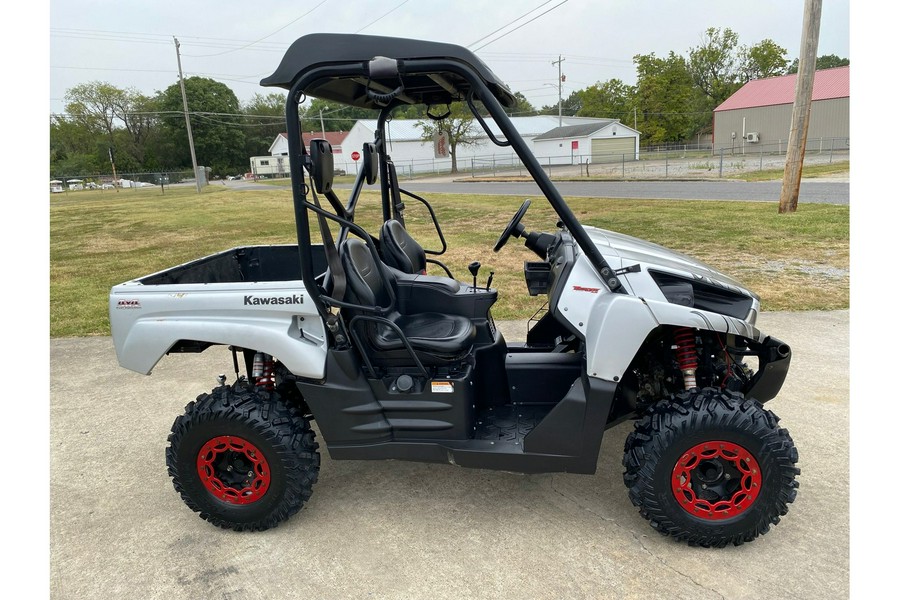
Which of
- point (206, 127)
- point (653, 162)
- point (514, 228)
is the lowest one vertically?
point (514, 228)

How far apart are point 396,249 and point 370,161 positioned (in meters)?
0.52

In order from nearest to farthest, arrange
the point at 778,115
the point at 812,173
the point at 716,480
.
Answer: the point at 716,480, the point at 812,173, the point at 778,115

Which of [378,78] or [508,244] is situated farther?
[508,244]

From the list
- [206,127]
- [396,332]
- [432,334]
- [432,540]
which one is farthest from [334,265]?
[206,127]

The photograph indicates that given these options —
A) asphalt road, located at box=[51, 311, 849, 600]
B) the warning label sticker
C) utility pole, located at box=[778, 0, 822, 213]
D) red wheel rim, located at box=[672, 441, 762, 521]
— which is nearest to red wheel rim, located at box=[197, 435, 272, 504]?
asphalt road, located at box=[51, 311, 849, 600]

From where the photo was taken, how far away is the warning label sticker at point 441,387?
286cm

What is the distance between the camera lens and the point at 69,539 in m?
2.96

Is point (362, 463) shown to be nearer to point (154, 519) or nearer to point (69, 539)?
point (154, 519)

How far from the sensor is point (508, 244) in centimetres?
1095

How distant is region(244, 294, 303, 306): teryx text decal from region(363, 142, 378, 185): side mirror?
104 centimetres

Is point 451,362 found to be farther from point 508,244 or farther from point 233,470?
point 508,244

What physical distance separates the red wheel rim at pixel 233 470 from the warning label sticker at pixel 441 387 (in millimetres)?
866

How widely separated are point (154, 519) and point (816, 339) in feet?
16.9

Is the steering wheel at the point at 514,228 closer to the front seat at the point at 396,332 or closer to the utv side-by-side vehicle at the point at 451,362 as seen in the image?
the utv side-by-side vehicle at the point at 451,362
